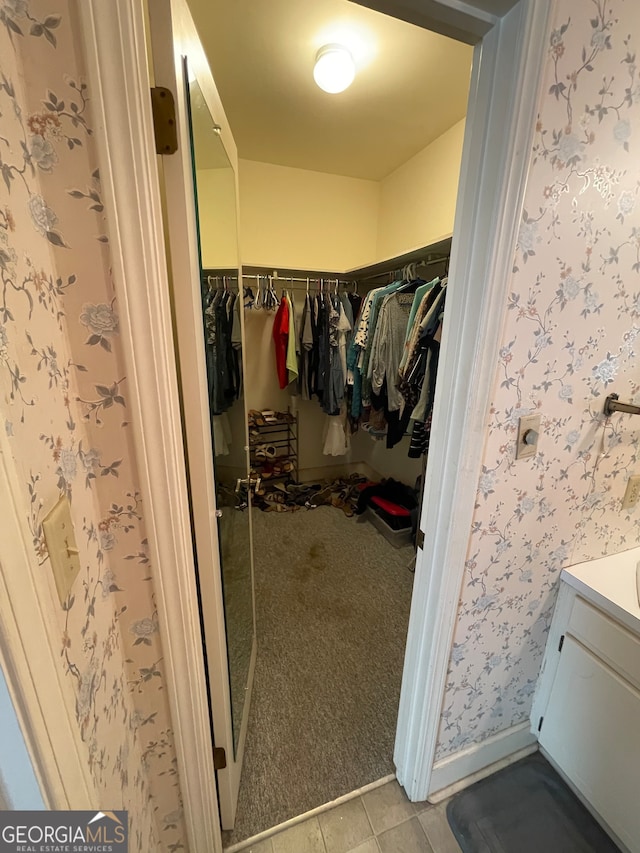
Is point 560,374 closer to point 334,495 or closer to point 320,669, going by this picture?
point 320,669

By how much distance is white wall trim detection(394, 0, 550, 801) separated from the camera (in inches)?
25.9

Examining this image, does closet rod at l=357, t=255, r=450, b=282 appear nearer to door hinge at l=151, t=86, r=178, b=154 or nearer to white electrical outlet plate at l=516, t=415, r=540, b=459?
white electrical outlet plate at l=516, t=415, r=540, b=459

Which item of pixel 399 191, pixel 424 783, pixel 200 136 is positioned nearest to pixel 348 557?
pixel 424 783

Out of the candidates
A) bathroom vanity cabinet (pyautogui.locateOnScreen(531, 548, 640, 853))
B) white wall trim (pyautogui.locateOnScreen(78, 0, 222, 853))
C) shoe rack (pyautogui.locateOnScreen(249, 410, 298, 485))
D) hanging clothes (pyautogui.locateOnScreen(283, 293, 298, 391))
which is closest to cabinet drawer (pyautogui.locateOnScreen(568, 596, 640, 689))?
bathroom vanity cabinet (pyautogui.locateOnScreen(531, 548, 640, 853))

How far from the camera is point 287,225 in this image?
2.77m

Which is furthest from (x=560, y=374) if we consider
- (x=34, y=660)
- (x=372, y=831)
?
(x=372, y=831)

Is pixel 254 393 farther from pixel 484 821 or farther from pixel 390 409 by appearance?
pixel 484 821

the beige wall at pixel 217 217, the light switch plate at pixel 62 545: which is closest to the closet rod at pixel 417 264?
the beige wall at pixel 217 217

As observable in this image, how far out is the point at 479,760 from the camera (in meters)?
1.20

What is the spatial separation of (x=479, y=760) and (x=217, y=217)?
6.60 feet

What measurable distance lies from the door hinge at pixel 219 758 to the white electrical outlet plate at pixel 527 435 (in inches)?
45.2

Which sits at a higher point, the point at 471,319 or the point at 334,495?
the point at 471,319

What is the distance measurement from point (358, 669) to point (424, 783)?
1.62 feet

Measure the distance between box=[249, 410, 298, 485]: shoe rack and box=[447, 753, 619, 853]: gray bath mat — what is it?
7.34 feet
